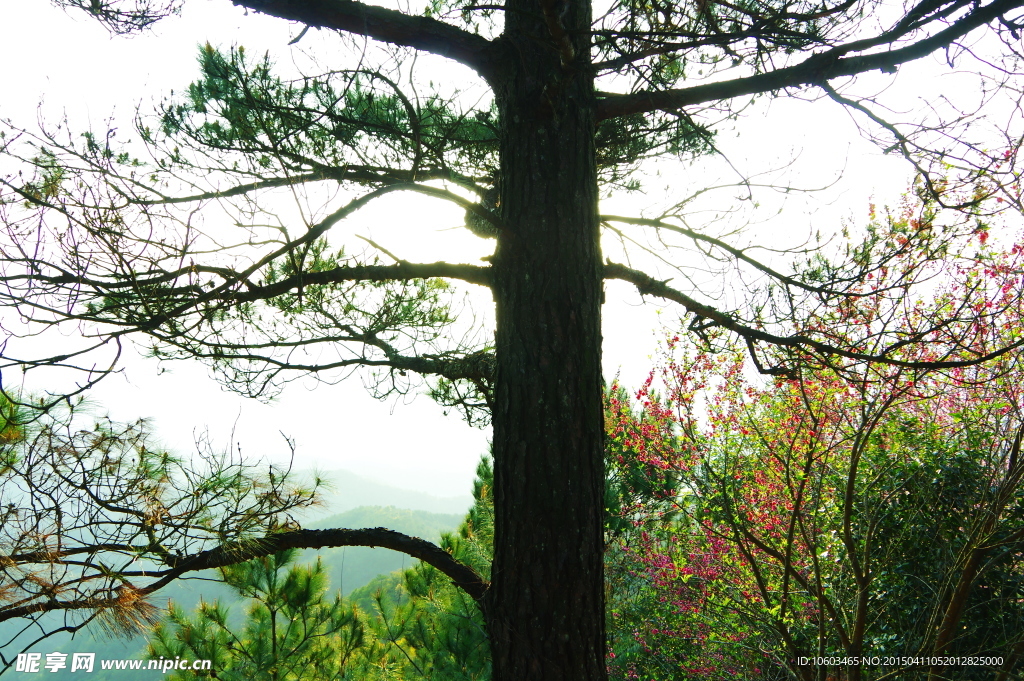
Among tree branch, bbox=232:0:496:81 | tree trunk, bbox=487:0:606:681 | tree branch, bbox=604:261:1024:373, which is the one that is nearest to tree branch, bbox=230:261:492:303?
tree trunk, bbox=487:0:606:681

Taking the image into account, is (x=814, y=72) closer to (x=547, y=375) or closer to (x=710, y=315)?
(x=710, y=315)

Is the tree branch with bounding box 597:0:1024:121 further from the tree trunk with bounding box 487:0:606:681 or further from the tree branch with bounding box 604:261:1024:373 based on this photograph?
the tree branch with bounding box 604:261:1024:373

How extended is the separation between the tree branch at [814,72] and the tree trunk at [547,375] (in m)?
0.19

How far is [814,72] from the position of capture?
1.91 metres

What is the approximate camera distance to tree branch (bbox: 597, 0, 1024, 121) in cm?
177

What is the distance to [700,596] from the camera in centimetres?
497

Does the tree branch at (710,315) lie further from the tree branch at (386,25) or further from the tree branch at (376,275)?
the tree branch at (386,25)

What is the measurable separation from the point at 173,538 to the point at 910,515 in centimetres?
388

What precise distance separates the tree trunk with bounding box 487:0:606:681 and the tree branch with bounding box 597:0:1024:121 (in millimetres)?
187

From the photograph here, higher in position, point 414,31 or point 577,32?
point 414,31

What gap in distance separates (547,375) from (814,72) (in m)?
1.31

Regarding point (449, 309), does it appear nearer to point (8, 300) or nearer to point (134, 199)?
point (134, 199)

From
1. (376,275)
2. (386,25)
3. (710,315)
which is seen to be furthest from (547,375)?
(386,25)

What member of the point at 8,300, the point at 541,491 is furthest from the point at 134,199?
the point at 541,491
